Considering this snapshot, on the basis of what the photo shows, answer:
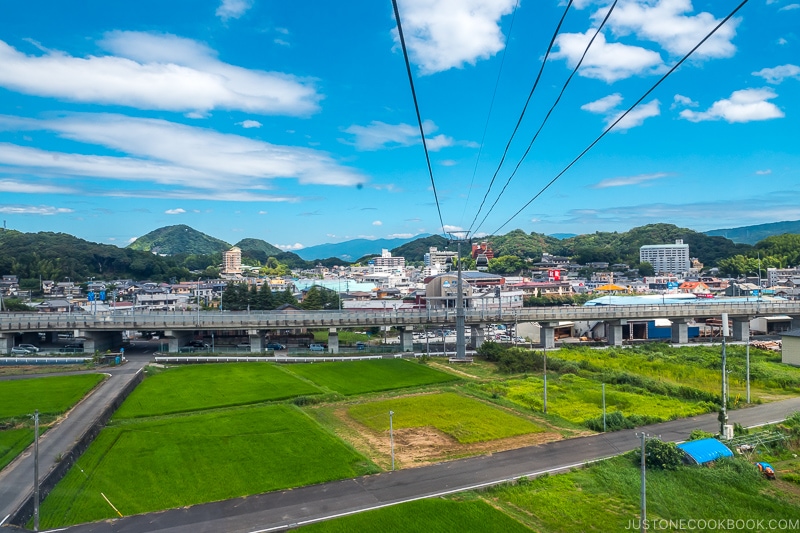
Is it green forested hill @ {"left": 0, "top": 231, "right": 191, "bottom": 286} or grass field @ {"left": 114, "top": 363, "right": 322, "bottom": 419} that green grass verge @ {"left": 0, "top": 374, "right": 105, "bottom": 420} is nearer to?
grass field @ {"left": 114, "top": 363, "right": 322, "bottom": 419}

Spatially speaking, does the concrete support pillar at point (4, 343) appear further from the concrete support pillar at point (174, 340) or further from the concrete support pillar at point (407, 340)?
the concrete support pillar at point (407, 340)

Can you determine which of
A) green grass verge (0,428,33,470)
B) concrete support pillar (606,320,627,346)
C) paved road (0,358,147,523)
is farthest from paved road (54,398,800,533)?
concrete support pillar (606,320,627,346)

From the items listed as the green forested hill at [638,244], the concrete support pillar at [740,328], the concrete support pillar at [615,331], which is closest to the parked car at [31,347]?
the concrete support pillar at [615,331]

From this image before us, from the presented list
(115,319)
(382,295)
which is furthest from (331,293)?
(115,319)

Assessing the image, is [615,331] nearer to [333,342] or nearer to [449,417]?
[333,342]

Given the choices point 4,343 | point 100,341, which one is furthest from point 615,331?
point 4,343

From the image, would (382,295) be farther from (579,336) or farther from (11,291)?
(11,291)
